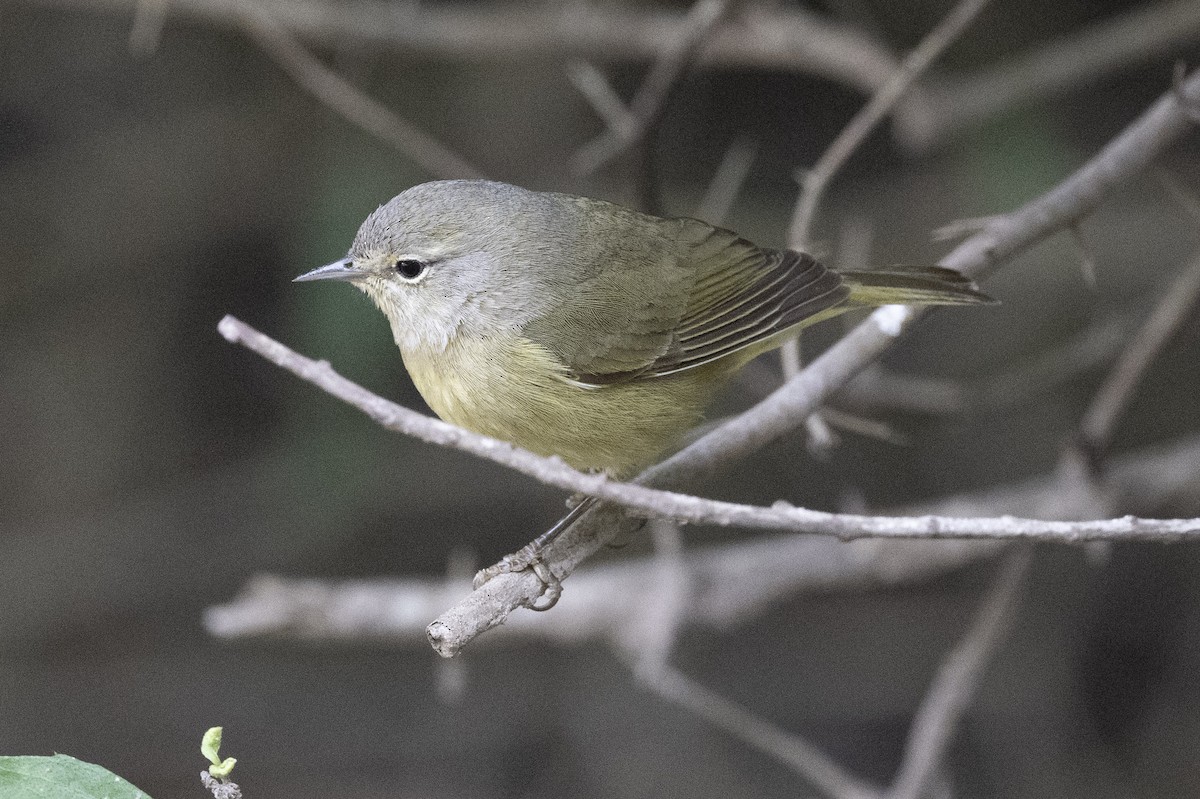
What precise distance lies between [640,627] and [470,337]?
198cm

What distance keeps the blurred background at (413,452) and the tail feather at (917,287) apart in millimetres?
1715

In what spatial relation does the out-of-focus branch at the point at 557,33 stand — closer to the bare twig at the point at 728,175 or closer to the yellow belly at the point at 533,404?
the bare twig at the point at 728,175

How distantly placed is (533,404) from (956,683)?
6.31 ft

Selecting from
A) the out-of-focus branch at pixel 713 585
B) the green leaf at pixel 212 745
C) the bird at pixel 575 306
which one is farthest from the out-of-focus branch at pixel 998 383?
the green leaf at pixel 212 745

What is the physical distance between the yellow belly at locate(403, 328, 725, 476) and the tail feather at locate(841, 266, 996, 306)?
0.70 m

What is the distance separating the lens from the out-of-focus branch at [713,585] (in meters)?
4.41

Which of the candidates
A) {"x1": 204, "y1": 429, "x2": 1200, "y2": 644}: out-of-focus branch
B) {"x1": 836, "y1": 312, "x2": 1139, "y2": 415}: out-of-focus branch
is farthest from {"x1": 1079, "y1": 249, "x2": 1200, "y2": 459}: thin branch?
{"x1": 836, "y1": 312, "x2": 1139, "y2": 415}: out-of-focus branch

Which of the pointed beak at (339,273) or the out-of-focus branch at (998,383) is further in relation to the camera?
the out-of-focus branch at (998,383)

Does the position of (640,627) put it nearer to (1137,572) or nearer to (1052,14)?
(1137,572)

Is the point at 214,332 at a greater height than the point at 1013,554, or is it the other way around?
the point at 214,332

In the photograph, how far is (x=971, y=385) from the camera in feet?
17.9

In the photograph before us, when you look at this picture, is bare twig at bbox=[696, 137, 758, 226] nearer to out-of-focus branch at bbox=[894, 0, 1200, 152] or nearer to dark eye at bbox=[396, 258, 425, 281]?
out-of-focus branch at bbox=[894, 0, 1200, 152]

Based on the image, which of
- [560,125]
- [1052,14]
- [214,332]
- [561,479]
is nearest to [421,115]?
[560,125]

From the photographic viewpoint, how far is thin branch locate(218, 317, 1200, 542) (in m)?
1.69
